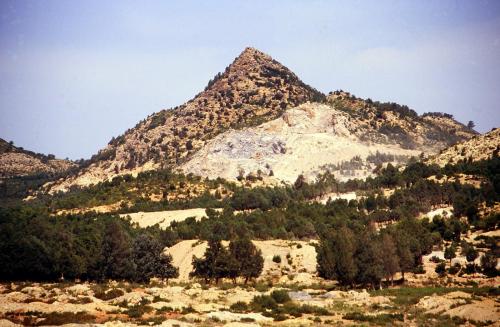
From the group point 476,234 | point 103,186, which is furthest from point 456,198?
point 103,186

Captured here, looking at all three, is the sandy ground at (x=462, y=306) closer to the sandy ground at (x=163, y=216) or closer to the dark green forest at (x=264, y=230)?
the dark green forest at (x=264, y=230)

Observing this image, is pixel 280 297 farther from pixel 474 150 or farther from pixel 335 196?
pixel 474 150

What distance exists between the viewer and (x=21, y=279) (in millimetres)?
78438

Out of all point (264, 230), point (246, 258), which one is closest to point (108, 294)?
point (246, 258)

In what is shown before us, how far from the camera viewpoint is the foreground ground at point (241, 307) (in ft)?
144

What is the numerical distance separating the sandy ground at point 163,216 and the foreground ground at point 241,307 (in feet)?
205

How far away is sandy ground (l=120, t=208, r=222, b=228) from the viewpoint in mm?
129125

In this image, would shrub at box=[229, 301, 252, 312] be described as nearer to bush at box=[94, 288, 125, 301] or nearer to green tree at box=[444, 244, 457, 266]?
bush at box=[94, 288, 125, 301]

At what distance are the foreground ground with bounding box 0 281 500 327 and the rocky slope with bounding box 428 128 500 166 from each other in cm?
10688

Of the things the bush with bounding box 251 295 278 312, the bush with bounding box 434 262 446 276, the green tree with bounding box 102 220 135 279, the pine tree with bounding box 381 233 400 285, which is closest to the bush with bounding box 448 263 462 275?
the bush with bounding box 434 262 446 276

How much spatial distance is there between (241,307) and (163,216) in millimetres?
82630

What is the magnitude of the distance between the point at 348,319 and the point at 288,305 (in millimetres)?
8955

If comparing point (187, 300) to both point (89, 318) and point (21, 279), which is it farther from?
point (21, 279)

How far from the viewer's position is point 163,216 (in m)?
134
